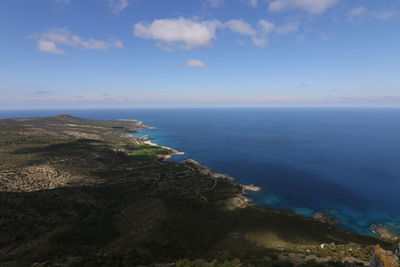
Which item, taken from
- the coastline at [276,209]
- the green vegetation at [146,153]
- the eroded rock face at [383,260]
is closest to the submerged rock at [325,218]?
the coastline at [276,209]

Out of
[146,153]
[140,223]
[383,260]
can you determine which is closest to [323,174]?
[383,260]

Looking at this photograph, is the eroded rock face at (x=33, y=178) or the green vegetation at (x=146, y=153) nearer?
the eroded rock face at (x=33, y=178)

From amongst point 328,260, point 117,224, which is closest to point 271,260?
point 328,260

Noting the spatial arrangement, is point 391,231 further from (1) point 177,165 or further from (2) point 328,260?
(1) point 177,165

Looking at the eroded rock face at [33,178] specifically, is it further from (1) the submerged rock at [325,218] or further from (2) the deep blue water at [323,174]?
(1) the submerged rock at [325,218]

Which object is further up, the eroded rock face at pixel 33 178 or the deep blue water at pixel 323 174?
the eroded rock face at pixel 33 178

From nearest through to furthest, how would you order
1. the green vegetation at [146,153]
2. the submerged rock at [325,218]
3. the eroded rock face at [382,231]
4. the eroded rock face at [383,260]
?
the eroded rock face at [383,260], the eroded rock face at [382,231], the submerged rock at [325,218], the green vegetation at [146,153]

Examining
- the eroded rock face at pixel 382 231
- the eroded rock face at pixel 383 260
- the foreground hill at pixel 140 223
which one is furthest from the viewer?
the eroded rock face at pixel 382 231

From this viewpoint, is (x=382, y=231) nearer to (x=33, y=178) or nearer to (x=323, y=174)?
(x=323, y=174)
